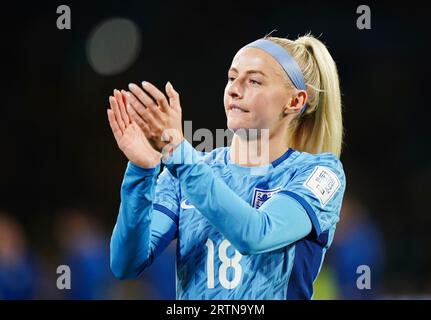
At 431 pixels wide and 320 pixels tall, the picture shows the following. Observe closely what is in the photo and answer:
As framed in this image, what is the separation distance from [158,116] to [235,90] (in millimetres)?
459

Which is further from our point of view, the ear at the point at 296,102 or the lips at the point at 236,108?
the ear at the point at 296,102

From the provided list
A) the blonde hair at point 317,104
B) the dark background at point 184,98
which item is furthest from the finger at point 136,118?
the dark background at point 184,98

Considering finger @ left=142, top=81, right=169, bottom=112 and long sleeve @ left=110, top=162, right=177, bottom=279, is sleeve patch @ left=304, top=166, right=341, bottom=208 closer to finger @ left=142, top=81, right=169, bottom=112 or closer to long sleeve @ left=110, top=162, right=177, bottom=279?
long sleeve @ left=110, top=162, right=177, bottom=279

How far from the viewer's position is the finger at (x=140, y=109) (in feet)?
6.69

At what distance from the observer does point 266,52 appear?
2.49 meters

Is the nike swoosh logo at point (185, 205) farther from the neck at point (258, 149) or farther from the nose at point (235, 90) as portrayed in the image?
the nose at point (235, 90)

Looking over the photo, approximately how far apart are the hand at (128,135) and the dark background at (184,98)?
116 inches

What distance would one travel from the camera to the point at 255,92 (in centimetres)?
243

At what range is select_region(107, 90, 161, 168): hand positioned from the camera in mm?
2118

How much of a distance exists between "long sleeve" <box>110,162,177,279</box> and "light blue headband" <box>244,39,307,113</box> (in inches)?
24.9

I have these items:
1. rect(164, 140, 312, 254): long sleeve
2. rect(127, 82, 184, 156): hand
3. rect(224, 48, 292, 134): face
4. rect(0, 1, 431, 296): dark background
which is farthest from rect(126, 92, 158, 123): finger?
rect(0, 1, 431, 296): dark background

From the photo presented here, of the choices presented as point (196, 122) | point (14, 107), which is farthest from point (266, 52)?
point (14, 107)

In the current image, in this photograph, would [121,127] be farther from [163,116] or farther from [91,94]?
[91,94]

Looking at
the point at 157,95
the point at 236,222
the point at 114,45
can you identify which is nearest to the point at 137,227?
the point at 236,222
